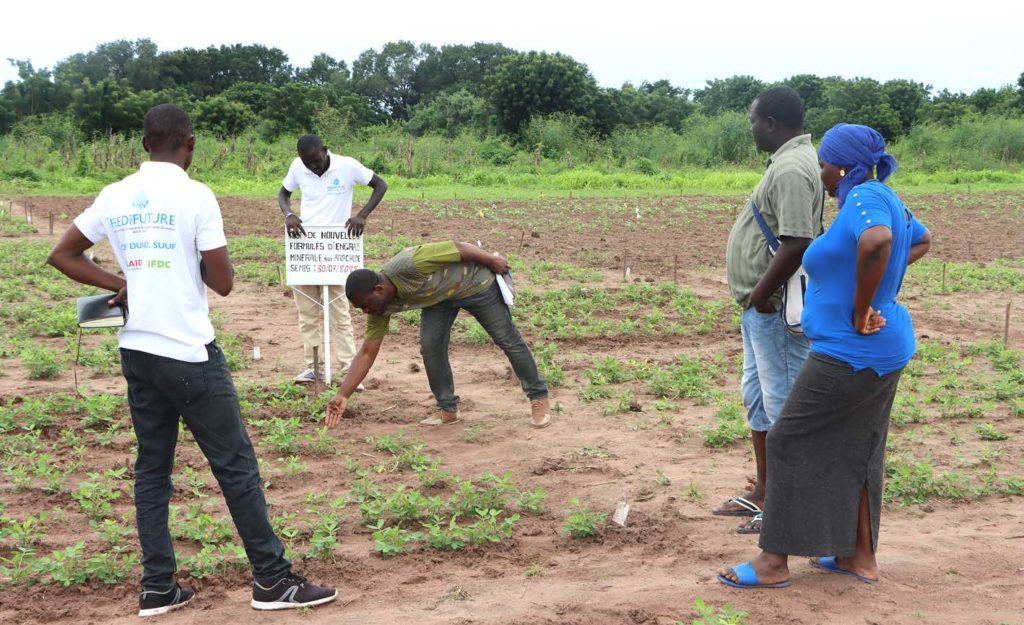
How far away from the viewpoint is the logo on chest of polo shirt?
776 centimetres

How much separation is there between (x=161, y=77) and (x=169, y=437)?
55.9 m

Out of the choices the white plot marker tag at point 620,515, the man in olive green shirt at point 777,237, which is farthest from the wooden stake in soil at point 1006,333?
the white plot marker tag at point 620,515

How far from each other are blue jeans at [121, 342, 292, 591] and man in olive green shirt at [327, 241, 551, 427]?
191cm

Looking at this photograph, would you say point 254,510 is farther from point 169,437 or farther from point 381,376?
point 381,376

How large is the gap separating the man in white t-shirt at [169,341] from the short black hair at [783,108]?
2588 mm

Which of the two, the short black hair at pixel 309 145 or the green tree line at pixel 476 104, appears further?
the green tree line at pixel 476 104

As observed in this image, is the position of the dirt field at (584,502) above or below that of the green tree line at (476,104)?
below

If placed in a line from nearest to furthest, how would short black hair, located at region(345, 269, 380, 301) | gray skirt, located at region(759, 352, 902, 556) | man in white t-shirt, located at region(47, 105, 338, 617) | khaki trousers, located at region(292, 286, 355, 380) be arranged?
man in white t-shirt, located at region(47, 105, 338, 617) < gray skirt, located at region(759, 352, 902, 556) < short black hair, located at region(345, 269, 380, 301) < khaki trousers, located at region(292, 286, 355, 380)

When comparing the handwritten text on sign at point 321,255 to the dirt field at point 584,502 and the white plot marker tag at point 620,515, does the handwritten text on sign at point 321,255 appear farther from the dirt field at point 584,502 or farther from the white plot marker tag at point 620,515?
the white plot marker tag at point 620,515

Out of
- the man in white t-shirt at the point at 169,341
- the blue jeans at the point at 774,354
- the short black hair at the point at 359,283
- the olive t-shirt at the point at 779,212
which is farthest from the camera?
the short black hair at the point at 359,283

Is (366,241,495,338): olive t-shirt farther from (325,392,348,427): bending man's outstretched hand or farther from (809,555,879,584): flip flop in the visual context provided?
(809,555,879,584): flip flop

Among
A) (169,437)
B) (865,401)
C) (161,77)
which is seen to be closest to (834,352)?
(865,401)

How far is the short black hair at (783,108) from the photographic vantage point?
4.79 meters

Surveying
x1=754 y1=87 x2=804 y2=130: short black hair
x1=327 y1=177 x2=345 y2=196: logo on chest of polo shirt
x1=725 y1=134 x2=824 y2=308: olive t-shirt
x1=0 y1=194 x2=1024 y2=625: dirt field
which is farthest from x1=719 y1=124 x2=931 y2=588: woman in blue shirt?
x1=327 y1=177 x2=345 y2=196: logo on chest of polo shirt
